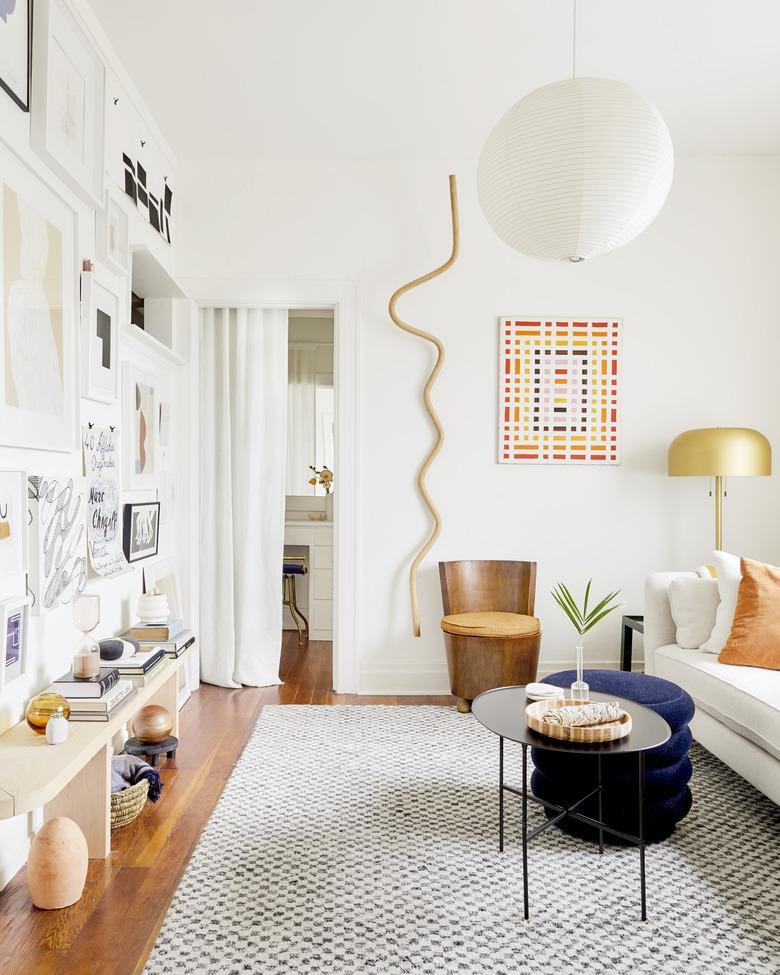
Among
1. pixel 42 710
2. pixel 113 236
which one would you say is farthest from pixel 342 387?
A: pixel 42 710

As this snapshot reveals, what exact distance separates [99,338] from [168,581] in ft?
4.71

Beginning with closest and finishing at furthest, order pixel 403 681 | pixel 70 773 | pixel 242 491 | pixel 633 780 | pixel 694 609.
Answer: pixel 70 773 < pixel 633 780 < pixel 694 609 < pixel 403 681 < pixel 242 491

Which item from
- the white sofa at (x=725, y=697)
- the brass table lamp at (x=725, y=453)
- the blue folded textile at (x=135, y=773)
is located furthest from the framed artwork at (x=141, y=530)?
the brass table lamp at (x=725, y=453)

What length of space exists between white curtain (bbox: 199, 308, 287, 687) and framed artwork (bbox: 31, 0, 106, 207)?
63.2 inches

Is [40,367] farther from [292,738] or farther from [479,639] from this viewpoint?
[479,639]

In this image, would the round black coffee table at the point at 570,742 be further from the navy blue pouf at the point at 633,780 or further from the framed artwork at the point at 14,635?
the framed artwork at the point at 14,635

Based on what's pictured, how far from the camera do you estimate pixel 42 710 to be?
2.10m

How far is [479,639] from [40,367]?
7.50 ft

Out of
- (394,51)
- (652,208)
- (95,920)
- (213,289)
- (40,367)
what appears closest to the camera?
(95,920)

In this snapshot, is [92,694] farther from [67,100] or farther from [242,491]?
[242,491]

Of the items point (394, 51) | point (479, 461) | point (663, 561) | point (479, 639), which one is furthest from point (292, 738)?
point (394, 51)

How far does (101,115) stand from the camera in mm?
2742

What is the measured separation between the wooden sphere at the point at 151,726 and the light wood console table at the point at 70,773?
0.43 metres

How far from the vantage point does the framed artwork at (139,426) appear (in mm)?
3201
